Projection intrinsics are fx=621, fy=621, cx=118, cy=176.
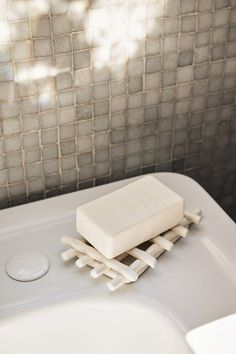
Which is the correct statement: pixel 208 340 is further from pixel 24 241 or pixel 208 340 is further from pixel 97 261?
pixel 24 241

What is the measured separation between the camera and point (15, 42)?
744 millimetres

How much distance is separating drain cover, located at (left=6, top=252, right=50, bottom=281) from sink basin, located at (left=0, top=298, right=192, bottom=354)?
6cm

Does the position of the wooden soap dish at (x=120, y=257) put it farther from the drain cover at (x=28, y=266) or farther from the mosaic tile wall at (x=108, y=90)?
the mosaic tile wall at (x=108, y=90)

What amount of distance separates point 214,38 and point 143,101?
0.13 metres

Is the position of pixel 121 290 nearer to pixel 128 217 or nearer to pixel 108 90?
pixel 128 217

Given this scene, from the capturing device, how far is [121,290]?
0.73 meters

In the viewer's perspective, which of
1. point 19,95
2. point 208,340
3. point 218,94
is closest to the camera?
point 208,340

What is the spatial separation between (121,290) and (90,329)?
0.19ft

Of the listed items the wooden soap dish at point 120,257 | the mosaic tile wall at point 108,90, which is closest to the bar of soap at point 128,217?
the wooden soap dish at point 120,257

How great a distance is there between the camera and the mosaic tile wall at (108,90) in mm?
763

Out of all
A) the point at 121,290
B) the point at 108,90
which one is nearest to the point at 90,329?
the point at 121,290

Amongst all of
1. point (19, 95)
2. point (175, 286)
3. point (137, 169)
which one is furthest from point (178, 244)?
point (19, 95)

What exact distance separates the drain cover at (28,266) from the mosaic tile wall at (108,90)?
120mm

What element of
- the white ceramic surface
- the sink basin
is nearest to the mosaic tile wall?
the white ceramic surface
